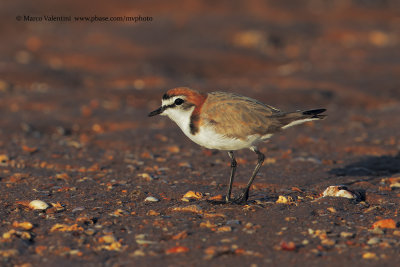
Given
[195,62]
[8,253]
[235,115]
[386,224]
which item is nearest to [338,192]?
[386,224]

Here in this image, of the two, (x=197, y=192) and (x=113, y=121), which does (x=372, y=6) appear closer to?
(x=113, y=121)

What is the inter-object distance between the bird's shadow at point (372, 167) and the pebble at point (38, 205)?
3.85 meters

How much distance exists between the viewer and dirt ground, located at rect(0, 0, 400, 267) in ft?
16.6

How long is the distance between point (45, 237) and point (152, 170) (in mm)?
2860

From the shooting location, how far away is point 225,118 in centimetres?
592

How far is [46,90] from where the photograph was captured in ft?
48.4

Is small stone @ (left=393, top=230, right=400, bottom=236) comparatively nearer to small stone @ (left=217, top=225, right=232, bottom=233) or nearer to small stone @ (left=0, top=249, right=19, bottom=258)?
small stone @ (left=217, top=225, right=232, bottom=233)

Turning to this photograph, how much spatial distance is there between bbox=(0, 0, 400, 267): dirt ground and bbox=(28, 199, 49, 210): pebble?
0.26 feet

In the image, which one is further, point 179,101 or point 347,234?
point 179,101

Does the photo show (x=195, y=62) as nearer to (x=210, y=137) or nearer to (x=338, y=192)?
(x=338, y=192)

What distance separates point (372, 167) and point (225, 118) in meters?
3.14

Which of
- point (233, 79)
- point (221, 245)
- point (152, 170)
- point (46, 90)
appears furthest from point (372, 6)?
point (221, 245)

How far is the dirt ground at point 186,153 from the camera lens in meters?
5.06

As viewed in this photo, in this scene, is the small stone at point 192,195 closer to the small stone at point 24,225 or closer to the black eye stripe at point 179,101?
the black eye stripe at point 179,101
